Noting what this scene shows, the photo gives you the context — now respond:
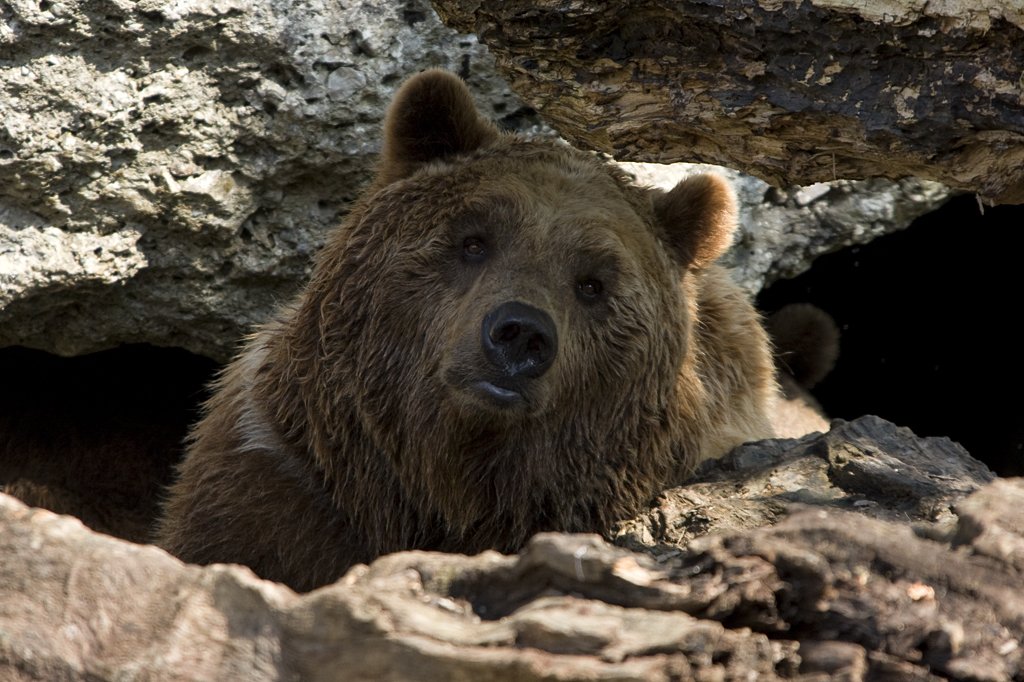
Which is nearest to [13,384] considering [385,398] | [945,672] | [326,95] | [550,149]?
[326,95]

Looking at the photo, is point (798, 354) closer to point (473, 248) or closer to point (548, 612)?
point (473, 248)

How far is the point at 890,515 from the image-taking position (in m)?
3.62

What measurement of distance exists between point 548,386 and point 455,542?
703mm

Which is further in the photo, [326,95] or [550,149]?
[326,95]

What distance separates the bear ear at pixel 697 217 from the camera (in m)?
4.49

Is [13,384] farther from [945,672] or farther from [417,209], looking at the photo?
[945,672]

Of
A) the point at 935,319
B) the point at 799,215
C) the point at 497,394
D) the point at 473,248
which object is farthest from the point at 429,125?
the point at 935,319

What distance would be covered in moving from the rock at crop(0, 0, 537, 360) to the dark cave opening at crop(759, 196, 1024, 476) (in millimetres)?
3166

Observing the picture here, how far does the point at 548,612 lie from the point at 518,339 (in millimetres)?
1600

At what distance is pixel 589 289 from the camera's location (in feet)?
13.6

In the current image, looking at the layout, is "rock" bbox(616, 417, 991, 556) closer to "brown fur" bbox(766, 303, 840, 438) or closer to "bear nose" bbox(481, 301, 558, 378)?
"bear nose" bbox(481, 301, 558, 378)

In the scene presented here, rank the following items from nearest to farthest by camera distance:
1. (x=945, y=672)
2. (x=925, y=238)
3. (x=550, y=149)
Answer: (x=945, y=672) → (x=550, y=149) → (x=925, y=238)

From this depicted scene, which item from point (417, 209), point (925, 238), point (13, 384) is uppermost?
point (417, 209)

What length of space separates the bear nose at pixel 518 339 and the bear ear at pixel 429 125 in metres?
0.86
